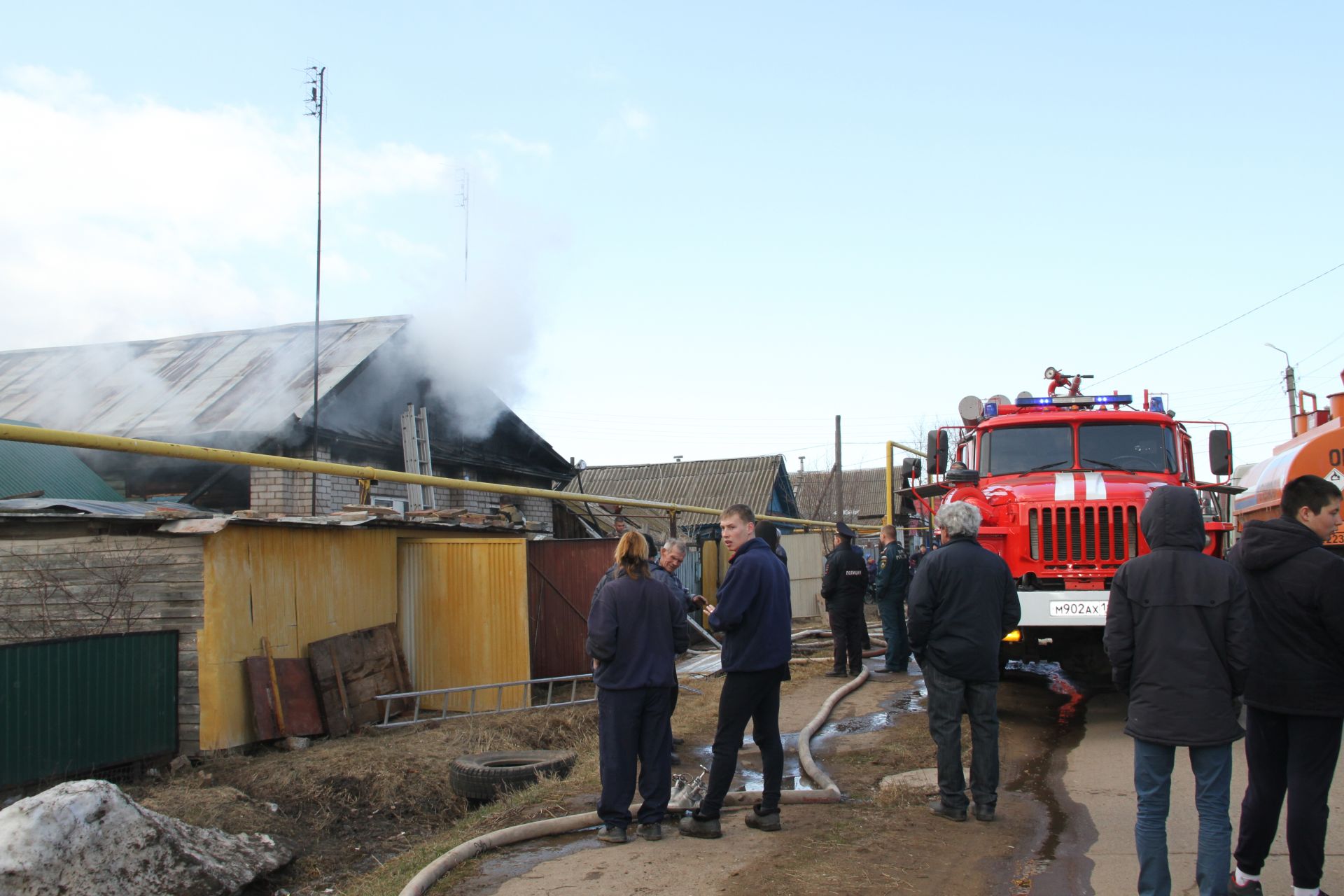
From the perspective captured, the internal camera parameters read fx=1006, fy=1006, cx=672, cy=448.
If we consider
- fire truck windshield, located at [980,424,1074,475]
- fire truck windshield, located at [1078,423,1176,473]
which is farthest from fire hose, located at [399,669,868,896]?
fire truck windshield, located at [1078,423,1176,473]

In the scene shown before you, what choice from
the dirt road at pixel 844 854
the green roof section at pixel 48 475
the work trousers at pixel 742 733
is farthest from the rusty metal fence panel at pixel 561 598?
the work trousers at pixel 742 733

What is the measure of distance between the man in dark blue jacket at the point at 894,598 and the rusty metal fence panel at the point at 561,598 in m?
3.40

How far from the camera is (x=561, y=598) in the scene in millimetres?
11531

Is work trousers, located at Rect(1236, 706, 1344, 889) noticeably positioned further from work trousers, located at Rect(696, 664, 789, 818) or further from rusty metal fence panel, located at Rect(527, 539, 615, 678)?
rusty metal fence panel, located at Rect(527, 539, 615, 678)

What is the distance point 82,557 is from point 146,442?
4.13 ft

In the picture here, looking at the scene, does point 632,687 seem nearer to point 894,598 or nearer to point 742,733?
point 742,733

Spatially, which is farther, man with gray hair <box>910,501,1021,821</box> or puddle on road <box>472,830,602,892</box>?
man with gray hair <box>910,501,1021,821</box>

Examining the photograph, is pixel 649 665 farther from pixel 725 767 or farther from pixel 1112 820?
pixel 1112 820

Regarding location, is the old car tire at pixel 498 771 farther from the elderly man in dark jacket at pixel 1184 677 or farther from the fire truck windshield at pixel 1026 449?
the fire truck windshield at pixel 1026 449

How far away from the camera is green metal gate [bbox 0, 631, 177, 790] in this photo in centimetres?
626

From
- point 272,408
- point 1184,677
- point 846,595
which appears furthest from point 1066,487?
point 272,408

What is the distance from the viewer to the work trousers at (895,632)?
12375 mm

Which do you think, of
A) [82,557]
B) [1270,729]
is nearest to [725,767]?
[1270,729]

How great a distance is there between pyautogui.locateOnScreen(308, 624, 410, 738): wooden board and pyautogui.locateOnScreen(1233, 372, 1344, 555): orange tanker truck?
8440 mm
